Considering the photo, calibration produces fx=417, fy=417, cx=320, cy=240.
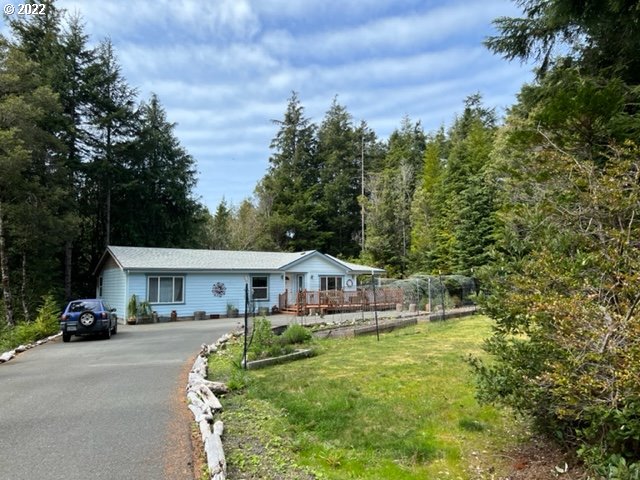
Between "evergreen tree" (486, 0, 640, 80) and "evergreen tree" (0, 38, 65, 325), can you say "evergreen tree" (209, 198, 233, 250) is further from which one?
"evergreen tree" (486, 0, 640, 80)

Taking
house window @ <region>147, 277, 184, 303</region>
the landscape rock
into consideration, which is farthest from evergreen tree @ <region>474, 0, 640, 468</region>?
house window @ <region>147, 277, 184, 303</region>

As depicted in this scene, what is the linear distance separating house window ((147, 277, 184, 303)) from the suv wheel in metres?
7.02

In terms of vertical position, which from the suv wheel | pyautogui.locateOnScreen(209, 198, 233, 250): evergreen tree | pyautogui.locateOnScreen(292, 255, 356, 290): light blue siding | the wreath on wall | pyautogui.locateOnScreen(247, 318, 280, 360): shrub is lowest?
pyautogui.locateOnScreen(247, 318, 280, 360): shrub

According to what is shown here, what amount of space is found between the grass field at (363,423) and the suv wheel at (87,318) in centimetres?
674

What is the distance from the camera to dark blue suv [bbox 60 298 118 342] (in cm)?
1328

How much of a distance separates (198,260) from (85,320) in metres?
9.75

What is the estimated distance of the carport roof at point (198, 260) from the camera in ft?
67.3

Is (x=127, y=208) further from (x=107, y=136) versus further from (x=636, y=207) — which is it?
(x=636, y=207)

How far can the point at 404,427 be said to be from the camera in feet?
16.6

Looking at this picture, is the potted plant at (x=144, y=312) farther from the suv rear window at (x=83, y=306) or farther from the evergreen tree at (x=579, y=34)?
the evergreen tree at (x=579, y=34)

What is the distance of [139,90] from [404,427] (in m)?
31.5

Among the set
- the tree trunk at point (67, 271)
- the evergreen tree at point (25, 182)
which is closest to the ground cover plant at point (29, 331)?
the evergreen tree at point (25, 182)

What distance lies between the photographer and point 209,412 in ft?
17.6

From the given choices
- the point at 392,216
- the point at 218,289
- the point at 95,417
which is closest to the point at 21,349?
the point at 95,417
